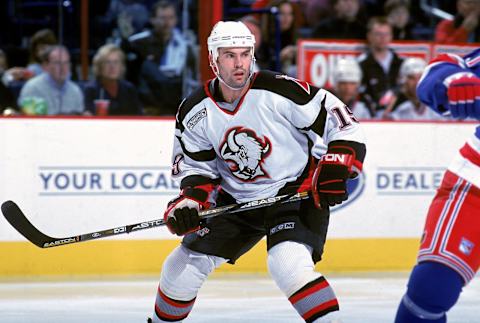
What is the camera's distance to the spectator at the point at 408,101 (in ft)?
20.5

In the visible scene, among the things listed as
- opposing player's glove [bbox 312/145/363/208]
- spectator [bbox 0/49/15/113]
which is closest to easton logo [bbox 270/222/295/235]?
opposing player's glove [bbox 312/145/363/208]

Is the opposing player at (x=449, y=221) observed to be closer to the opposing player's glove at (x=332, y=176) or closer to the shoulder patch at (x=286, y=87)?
the opposing player's glove at (x=332, y=176)

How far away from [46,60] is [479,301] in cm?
259

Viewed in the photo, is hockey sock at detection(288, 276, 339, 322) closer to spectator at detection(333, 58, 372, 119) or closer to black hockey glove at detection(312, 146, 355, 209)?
black hockey glove at detection(312, 146, 355, 209)

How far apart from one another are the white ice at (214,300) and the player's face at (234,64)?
1286 mm

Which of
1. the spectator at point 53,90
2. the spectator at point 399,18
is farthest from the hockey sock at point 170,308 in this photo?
the spectator at point 399,18

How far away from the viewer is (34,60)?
6.00m

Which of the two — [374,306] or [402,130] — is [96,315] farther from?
[402,130]

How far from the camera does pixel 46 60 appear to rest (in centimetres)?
600

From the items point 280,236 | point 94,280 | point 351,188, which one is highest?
point 280,236

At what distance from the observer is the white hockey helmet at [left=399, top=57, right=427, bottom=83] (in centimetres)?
640

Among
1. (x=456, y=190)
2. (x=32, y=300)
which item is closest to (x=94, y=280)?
(x=32, y=300)

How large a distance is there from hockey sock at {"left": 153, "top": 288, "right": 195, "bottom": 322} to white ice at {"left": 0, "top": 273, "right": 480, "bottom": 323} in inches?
32.3

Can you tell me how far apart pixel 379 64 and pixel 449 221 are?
3.63 m
